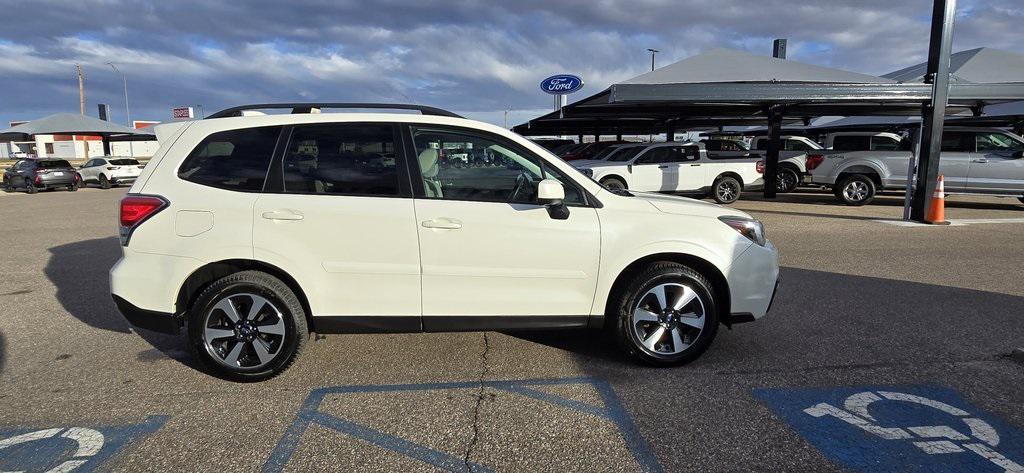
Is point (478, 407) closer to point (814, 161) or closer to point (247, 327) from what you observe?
point (247, 327)

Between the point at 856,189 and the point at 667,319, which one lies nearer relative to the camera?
the point at 667,319

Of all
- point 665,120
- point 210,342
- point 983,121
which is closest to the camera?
point 210,342

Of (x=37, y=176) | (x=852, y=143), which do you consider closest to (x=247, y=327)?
(x=852, y=143)

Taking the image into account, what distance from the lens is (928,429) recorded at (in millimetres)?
3215

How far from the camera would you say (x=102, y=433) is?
10.7 ft

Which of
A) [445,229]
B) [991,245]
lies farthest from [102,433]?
[991,245]

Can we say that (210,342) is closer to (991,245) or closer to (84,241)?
(84,241)

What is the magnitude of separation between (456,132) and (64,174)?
87.7 ft

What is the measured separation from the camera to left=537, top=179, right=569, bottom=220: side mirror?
368 centimetres

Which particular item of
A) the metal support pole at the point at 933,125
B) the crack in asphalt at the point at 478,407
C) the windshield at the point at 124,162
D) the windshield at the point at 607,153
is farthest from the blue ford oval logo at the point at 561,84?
the crack in asphalt at the point at 478,407

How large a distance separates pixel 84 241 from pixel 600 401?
985cm

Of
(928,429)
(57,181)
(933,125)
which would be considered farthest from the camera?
(57,181)

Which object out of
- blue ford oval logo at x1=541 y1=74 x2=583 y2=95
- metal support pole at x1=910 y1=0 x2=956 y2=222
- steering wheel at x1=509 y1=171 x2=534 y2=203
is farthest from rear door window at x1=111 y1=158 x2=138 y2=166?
metal support pole at x1=910 y1=0 x2=956 y2=222

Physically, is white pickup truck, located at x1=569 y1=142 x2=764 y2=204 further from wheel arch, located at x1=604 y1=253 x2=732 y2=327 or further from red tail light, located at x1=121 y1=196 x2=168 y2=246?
red tail light, located at x1=121 y1=196 x2=168 y2=246
